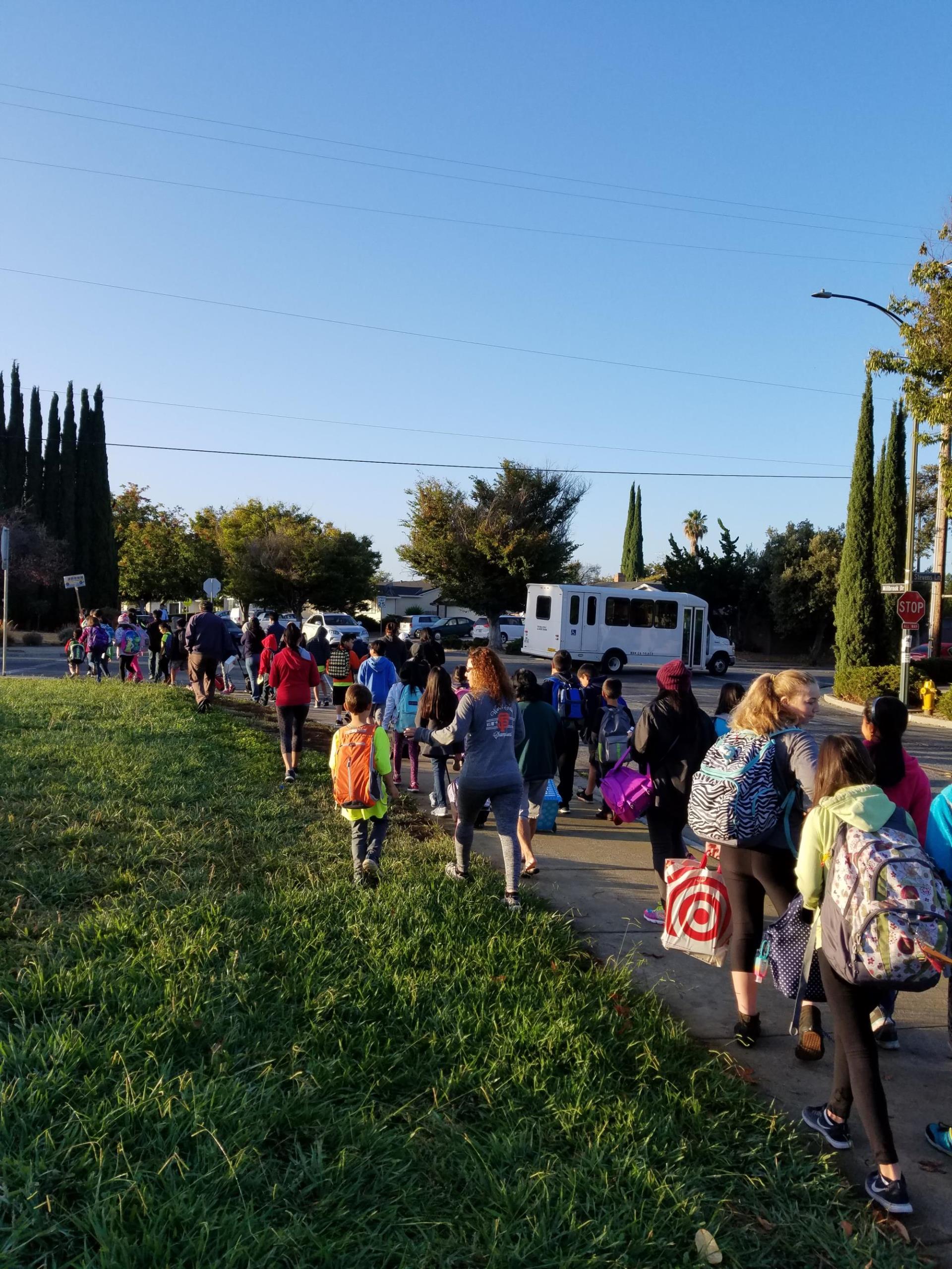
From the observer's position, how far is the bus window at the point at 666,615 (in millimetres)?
33719

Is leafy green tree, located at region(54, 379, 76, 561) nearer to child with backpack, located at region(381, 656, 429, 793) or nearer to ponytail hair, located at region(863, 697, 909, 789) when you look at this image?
child with backpack, located at region(381, 656, 429, 793)

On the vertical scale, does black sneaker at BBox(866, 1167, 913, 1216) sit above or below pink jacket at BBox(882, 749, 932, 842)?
below

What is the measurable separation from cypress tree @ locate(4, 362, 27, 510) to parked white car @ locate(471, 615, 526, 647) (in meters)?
25.9

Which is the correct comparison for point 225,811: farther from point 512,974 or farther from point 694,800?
point 694,800

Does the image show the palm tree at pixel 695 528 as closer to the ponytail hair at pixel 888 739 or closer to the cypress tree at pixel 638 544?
the cypress tree at pixel 638 544

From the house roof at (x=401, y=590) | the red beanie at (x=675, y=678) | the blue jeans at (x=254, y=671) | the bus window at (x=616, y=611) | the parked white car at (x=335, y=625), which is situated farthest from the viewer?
the house roof at (x=401, y=590)

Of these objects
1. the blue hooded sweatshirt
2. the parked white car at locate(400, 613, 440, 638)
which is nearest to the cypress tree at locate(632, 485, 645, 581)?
the parked white car at locate(400, 613, 440, 638)

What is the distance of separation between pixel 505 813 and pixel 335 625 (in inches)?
1268

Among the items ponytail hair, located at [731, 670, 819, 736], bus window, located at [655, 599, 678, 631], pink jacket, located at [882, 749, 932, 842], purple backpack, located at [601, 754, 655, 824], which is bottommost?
purple backpack, located at [601, 754, 655, 824]

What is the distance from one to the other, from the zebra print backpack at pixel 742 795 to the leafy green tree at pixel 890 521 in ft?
83.6

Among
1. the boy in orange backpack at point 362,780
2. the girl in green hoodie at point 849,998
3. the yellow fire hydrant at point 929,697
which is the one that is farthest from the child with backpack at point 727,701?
the yellow fire hydrant at point 929,697

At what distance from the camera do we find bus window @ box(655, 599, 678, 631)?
33719 mm

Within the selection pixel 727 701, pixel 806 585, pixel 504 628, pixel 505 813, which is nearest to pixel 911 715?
pixel 727 701

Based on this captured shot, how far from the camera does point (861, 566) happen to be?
28.4m
